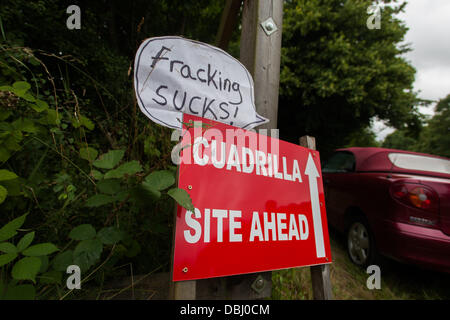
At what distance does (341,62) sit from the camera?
497 cm

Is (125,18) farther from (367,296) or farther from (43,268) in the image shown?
(367,296)

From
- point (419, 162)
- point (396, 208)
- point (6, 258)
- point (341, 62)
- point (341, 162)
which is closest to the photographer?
point (6, 258)

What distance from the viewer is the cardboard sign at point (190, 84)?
0.95 metres

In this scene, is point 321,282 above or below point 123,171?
below

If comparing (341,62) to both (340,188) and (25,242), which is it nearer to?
(340,188)

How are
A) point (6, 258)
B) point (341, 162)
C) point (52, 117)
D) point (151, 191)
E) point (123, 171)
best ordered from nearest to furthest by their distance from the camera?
point (6, 258), point (151, 191), point (123, 171), point (52, 117), point (341, 162)

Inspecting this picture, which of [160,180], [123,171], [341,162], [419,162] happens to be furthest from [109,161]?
[341,162]

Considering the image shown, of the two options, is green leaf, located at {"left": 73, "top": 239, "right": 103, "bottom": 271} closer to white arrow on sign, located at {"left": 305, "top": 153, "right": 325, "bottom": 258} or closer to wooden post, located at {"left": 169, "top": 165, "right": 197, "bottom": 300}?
wooden post, located at {"left": 169, "top": 165, "right": 197, "bottom": 300}

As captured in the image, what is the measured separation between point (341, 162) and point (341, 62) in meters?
3.28

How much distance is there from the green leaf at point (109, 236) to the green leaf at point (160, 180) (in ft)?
0.87

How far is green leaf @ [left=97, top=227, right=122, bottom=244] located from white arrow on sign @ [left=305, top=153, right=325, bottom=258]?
1.02 metres

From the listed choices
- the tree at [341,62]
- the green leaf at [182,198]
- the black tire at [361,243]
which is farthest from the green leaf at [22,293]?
the tree at [341,62]

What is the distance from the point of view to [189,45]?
1062 millimetres

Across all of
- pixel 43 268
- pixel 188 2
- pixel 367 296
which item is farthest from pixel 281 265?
pixel 188 2
